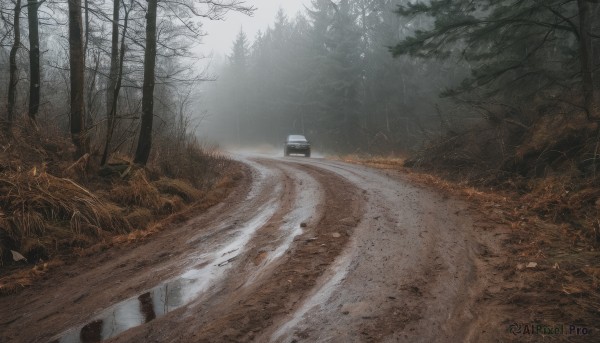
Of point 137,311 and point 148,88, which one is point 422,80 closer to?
point 148,88

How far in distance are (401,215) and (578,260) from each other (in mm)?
2766

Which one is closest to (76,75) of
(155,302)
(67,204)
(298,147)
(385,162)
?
(67,204)

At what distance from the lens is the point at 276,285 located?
3.70 m

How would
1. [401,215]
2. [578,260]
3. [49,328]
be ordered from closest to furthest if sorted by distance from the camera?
[49,328], [578,260], [401,215]

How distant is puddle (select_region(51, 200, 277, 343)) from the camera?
3.04 meters

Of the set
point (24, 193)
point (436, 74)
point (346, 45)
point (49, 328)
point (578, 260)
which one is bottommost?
point (49, 328)

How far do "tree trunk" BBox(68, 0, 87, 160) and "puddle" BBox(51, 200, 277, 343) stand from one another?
489cm

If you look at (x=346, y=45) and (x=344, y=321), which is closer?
(x=344, y=321)

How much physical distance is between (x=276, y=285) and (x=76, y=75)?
278 inches

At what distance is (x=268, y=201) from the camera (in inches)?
325

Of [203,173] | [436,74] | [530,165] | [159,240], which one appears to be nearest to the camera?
[159,240]

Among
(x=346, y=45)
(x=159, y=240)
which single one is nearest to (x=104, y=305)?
(x=159, y=240)

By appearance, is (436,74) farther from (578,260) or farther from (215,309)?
(215,309)

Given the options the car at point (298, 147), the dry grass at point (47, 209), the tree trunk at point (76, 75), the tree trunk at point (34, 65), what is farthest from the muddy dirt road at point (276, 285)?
the car at point (298, 147)
